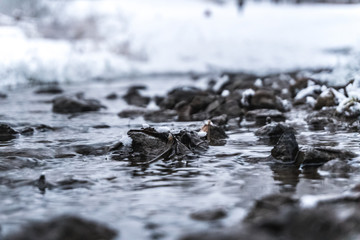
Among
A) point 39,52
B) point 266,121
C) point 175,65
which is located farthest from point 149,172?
point 175,65

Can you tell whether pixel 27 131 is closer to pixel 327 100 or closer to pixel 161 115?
pixel 161 115

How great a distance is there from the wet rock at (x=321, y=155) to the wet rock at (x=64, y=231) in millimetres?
1395

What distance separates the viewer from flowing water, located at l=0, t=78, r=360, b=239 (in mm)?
1815

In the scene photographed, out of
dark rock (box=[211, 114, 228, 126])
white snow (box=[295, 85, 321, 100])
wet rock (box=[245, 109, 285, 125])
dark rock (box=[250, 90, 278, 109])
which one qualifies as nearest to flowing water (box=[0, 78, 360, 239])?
dark rock (box=[211, 114, 228, 126])

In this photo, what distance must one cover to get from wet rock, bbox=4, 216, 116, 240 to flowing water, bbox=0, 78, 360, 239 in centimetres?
10

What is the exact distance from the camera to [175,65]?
16766mm

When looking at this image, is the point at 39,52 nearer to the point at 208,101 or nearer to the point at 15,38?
the point at 15,38

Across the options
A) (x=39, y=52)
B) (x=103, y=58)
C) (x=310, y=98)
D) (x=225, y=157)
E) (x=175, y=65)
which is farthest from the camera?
(x=175, y=65)

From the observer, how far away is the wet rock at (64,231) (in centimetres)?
143

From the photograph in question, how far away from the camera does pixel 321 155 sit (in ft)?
8.60

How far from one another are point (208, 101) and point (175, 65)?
11592 mm

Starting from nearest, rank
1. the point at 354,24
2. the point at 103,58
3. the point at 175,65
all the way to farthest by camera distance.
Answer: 1. the point at 103,58
2. the point at 175,65
3. the point at 354,24

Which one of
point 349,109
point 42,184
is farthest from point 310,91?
point 42,184

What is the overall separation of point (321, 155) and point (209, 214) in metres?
1.09
